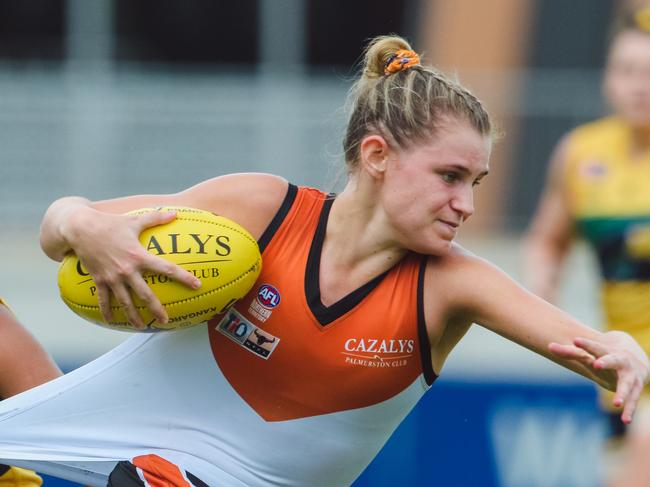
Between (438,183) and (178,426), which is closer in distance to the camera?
(438,183)

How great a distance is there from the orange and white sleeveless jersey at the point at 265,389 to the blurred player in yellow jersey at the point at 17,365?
88 mm

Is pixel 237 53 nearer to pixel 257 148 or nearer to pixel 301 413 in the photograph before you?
pixel 257 148

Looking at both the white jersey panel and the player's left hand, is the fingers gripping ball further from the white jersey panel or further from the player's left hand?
the player's left hand

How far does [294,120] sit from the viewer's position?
1173cm

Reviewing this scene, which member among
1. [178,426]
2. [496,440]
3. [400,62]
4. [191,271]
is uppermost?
[400,62]

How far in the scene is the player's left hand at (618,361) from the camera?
356cm

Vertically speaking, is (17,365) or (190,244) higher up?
(190,244)

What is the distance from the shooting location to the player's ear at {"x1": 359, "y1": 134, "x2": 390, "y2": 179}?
158 inches

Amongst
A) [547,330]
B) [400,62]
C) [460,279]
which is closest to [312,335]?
[460,279]

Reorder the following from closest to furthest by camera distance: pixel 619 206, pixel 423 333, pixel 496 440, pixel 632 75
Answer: pixel 423 333
pixel 632 75
pixel 619 206
pixel 496 440

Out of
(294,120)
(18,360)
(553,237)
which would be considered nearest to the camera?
(18,360)

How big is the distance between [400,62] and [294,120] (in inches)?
302

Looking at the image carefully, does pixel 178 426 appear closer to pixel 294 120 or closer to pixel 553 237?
pixel 553 237

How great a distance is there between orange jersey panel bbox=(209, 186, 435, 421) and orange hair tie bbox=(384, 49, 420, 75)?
1.65 ft
